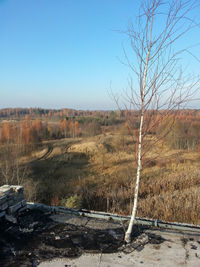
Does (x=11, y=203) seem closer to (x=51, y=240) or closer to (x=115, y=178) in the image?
(x=51, y=240)

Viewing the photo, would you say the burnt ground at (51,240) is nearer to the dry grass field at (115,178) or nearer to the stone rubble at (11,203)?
the stone rubble at (11,203)

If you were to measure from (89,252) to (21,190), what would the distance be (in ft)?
6.56

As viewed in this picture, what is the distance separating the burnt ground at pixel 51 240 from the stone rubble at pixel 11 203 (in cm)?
15

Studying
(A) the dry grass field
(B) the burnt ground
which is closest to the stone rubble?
(B) the burnt ground

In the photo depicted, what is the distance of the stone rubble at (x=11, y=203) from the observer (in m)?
3.45

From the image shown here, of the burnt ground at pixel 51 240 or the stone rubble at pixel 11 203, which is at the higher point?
the stone rubble at pixel 11 203

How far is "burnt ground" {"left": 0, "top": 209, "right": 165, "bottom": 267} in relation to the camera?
2.58 m

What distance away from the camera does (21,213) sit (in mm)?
3781

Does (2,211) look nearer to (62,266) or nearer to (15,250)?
(15,250)

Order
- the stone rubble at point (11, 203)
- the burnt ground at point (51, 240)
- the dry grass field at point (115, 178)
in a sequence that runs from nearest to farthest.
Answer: the burnt ground at point (51, 240) → the stone rubble at point (11, 203) → the dry grass field at point (115, 178)

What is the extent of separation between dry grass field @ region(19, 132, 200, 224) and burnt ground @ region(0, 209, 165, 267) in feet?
4.03

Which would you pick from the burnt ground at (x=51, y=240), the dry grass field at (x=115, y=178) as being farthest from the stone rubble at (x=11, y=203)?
the dry grass field at (x=115, y=178)

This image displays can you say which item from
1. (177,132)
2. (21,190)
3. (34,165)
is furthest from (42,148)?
(21,190)

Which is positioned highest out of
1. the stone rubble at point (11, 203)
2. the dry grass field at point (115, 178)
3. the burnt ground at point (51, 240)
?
the stone rubble at point (11, 203)
